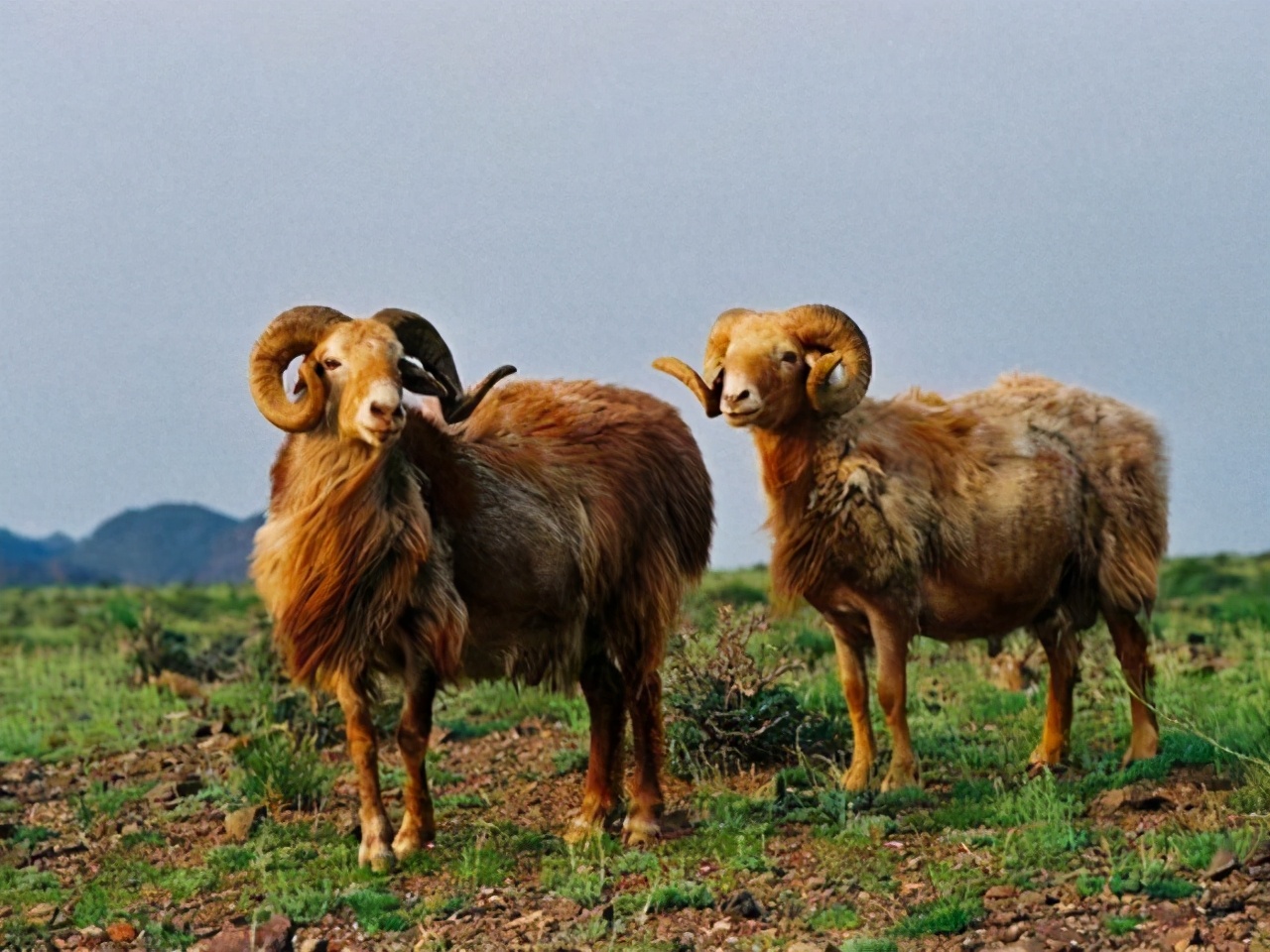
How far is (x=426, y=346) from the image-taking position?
9.14 m

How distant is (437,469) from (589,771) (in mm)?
2019

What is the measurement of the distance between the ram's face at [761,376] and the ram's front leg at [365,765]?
2.59 meters

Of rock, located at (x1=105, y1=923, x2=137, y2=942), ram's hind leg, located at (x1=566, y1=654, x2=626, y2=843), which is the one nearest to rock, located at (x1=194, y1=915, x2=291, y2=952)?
rock, located at (x1=105, y1=923, x2=137, y2=942)

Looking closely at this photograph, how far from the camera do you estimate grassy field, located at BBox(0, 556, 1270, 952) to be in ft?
25.3

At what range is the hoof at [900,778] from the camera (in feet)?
31.8

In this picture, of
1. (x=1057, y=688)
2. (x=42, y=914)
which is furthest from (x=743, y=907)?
(x=42, y=914)

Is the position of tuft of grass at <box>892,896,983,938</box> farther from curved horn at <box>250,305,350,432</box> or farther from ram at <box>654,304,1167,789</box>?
curved horn at <box>250,305,350,432</box>

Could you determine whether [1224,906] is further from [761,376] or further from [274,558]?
[274,558]

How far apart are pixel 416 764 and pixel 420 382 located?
2.10 m

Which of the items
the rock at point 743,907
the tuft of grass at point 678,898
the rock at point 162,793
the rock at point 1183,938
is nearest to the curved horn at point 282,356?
the tuft of grass at point 678,898

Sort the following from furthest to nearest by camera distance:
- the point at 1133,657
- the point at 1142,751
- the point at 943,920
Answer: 1. the point at 1133,657
2. the point at 1142,751
3. the point at 943,920

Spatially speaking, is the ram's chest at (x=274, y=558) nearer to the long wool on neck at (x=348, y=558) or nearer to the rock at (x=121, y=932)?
the long wool on neck at (x=348, y=558)

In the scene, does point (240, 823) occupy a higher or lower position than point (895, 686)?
lower

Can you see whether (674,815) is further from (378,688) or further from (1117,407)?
(1117,407)
